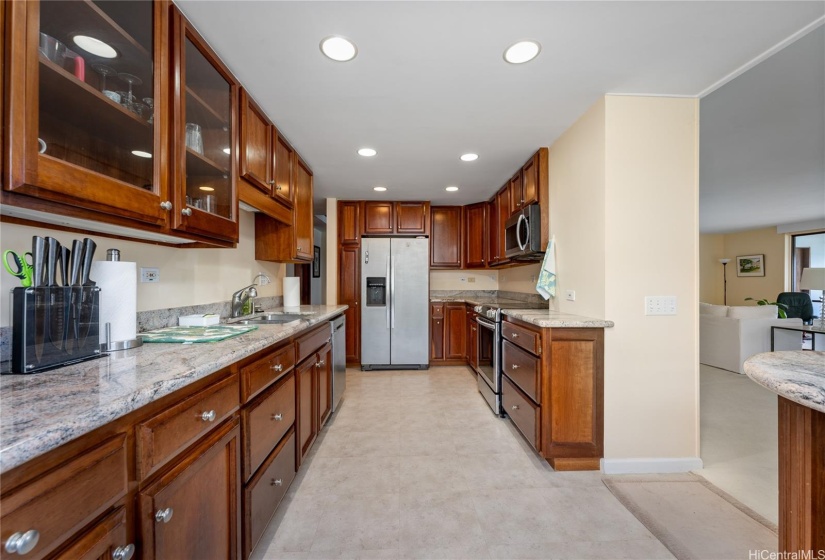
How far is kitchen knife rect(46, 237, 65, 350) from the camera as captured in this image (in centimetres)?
92

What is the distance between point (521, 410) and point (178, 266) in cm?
236

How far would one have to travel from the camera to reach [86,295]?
1017 millimetres

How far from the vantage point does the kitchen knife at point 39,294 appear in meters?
0.88

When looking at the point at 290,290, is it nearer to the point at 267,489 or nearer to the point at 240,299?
the point at 240,299

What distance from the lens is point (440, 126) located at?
237 cm

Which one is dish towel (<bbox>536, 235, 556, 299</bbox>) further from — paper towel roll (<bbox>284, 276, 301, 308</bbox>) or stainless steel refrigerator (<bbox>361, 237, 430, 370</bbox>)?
paper towel roll (<bbox>284, 276, 301, 308</bbox>)

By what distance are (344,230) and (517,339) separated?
9.32 ft

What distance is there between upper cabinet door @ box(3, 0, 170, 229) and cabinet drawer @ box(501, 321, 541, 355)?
6.63 ft

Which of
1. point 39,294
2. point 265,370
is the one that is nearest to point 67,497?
point 39,294

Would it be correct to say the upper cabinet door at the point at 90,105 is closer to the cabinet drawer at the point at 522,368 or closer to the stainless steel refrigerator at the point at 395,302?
the cabinet drawer at the point at 522,368


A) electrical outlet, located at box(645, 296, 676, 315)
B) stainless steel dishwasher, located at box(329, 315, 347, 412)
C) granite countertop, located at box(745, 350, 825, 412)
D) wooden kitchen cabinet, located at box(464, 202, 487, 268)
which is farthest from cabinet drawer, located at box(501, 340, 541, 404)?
wooden kitchen cabinet, located at box(464, 202, 487, 268)

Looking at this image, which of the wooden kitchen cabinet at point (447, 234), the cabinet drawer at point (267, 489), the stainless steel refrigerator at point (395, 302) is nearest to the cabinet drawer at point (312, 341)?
the cabinet drawer at point (267, 489)

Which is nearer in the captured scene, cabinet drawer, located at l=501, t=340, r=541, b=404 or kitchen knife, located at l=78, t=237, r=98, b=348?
kitchen knife, located at l=78, t=237, r=98, b=348

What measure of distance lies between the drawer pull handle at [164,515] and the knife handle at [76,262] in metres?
0.71
